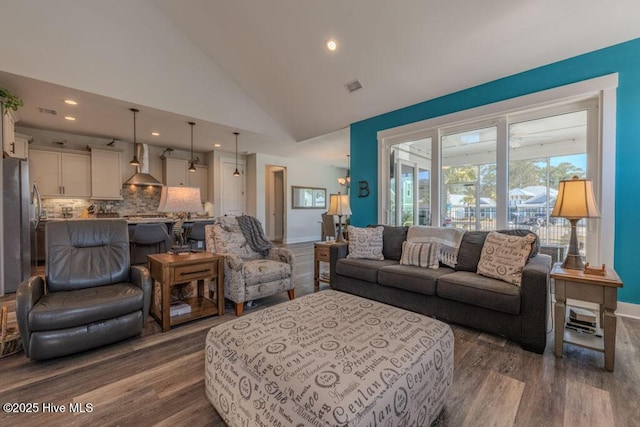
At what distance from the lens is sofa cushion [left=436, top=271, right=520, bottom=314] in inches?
89.4

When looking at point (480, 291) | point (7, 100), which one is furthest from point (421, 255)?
point (7, 100)

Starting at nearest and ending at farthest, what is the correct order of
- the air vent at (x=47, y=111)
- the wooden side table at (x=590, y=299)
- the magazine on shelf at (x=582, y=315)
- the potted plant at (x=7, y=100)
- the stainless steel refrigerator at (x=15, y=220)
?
the wooden side table at (x=590, y=299)
the magazine on shelf at (x=582, y=315)
the potted plant at (x=7, y=100)
the stainless steel refrigerator at (x=15, y=220)
the air vent at (x=47, y=111)

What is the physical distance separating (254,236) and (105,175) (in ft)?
15.1

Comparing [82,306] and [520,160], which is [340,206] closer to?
[520,160]

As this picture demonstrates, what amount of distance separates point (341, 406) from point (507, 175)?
3.52 metres

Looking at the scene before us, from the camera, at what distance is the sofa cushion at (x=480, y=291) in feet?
7.45

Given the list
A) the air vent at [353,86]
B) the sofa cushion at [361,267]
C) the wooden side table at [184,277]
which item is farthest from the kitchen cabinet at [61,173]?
the sofa cushion at [361,267]

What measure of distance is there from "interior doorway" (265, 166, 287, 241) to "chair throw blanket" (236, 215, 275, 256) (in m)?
5.18

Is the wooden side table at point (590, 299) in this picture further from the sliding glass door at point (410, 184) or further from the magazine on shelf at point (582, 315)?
the sliding glass door at point (410, 184)

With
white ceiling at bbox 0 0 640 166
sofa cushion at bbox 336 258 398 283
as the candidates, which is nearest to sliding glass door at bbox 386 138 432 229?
white ceiling at bbox 0 0 640 166

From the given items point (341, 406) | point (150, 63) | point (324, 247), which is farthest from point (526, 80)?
point (150, 63)

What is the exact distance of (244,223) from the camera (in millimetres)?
3695

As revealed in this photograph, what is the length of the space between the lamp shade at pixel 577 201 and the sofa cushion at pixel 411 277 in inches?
44.8

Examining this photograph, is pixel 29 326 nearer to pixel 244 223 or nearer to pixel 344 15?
pixel 244 223
